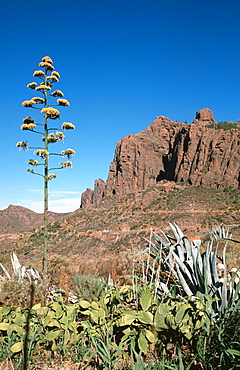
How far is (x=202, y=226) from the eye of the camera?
3103cm

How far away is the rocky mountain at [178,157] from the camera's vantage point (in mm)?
55562

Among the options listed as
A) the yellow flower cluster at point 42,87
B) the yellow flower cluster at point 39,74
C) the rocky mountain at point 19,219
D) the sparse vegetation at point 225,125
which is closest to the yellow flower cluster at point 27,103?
the yellow flower cluster at point 42,87

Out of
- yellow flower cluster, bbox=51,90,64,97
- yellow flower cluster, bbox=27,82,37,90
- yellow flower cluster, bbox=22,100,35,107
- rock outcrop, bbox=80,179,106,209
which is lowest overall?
yellow flower cluster, bbox=22,100,35,107

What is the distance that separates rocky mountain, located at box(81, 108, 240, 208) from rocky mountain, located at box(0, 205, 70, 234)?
35.6 metres

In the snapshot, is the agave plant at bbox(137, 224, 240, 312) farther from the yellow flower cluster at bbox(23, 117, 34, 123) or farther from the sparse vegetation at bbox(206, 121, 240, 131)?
the sparse vegetation at bbox(206, 121, 240, 131)

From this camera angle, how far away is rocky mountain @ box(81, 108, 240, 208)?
55562mm

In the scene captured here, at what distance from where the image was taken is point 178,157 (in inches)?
2808

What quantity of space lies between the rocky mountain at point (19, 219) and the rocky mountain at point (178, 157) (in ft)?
117

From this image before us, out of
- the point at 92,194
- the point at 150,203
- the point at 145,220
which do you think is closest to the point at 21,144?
the point at 145,220

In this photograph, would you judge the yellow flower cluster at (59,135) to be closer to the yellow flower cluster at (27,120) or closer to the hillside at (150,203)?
the yellow flower cluster at (27,120)

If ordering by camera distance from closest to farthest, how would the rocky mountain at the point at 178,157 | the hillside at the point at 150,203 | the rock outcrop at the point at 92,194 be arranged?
the hillside at the point at 150,203
the rocky mountain at the point at 178,157
the rock outcrop at the point at 92,194

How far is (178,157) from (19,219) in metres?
71.7

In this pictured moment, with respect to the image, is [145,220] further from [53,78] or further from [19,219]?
[19,219]

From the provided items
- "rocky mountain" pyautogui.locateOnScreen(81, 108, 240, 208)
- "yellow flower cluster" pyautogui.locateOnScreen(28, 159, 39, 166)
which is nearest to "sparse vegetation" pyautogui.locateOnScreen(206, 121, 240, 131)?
"rocky mountain" pyautogui.locateOnScreen(81, 108, 240, 208)
